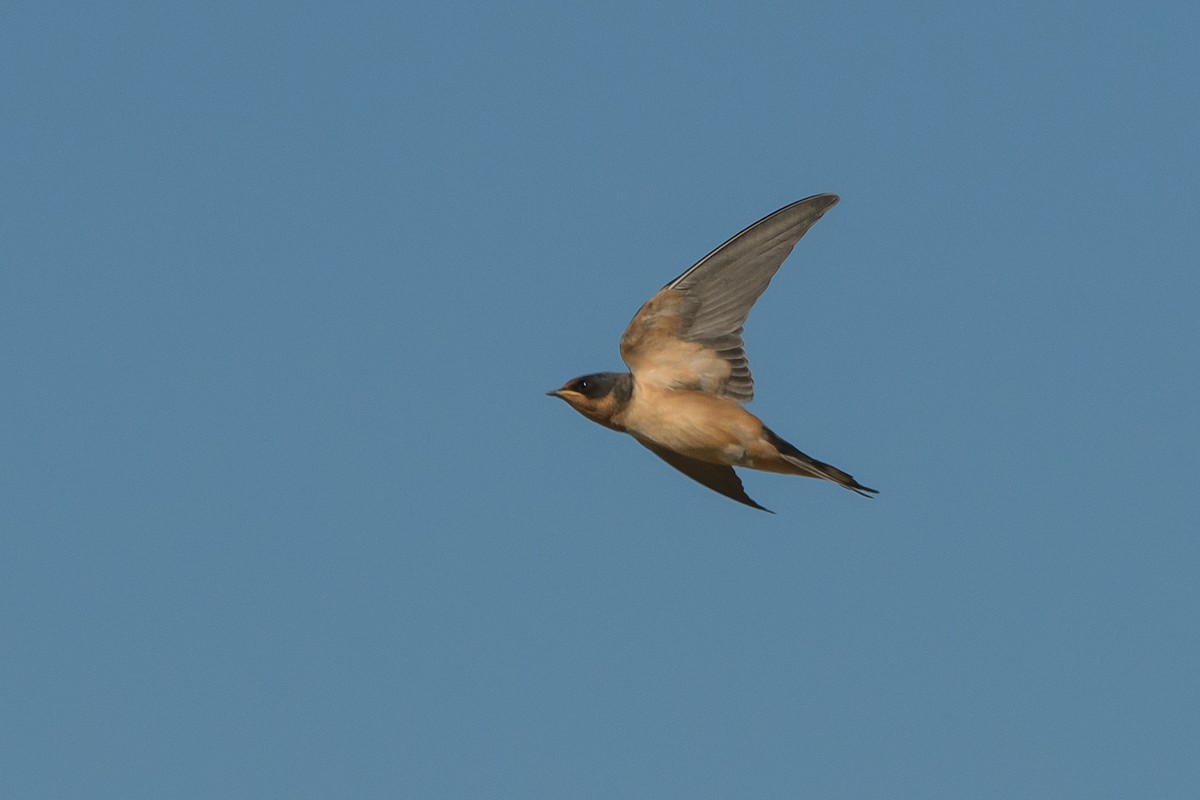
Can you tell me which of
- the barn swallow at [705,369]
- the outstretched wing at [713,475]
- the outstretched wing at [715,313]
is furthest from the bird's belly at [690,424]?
the outstretched wing at [713,475]

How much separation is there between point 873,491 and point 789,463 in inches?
22.0

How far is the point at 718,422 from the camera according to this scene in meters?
11.6

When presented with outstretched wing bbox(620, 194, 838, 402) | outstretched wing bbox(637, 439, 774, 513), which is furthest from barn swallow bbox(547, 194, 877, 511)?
outstretched wing bbox(637, 439, 774, 513)

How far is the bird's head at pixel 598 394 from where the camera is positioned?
1157cm

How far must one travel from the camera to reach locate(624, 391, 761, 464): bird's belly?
38.1ft

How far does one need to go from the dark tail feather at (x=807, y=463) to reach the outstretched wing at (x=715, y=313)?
337 millimetres

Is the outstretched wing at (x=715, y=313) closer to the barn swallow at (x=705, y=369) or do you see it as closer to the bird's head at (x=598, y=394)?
the barn swallow at (x=705, y=369)

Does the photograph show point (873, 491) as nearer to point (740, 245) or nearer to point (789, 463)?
point (789, 463)

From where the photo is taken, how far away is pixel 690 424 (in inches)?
457

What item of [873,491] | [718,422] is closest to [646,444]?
[718,422]

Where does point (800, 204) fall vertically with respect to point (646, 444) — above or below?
above

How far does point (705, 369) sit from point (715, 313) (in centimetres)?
30

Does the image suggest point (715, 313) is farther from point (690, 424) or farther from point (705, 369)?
point (690, 424)

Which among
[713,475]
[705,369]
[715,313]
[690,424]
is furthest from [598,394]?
[713,475]
